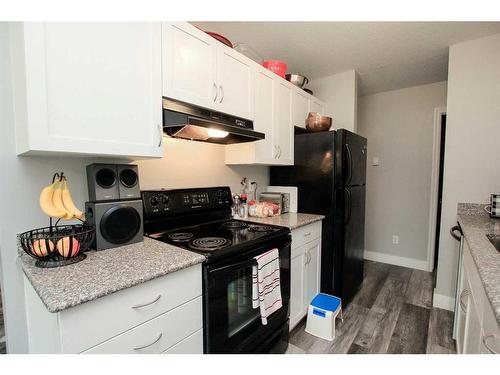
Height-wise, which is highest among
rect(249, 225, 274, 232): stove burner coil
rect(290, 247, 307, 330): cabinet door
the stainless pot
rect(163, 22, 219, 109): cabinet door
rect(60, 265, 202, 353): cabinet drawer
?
the stainless pot

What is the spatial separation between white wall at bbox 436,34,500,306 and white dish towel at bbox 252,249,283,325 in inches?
71.7

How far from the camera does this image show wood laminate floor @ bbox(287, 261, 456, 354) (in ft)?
5.77

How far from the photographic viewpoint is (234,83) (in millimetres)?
1727

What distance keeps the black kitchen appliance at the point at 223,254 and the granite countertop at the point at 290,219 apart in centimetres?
12

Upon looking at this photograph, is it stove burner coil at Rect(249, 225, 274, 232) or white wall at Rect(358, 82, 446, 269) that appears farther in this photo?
white wall at Rect(358, 82, 446, 269)

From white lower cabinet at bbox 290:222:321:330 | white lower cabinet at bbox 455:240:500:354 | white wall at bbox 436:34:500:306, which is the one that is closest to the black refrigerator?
white lower cabinet at bbox 290:222:321:330

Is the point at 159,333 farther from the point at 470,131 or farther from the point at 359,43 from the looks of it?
the point at 470,131

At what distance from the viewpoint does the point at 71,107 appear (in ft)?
3.31

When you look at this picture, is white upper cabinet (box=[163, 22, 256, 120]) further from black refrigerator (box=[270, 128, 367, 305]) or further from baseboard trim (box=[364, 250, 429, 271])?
baseboard trim (box=[364, 250, 429, 271])

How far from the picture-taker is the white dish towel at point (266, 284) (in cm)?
139

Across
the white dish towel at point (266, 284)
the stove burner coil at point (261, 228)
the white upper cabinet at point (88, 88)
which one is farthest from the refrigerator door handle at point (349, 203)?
the white upper cabinet at point (88, 88)

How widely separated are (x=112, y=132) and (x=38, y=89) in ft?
0.94
